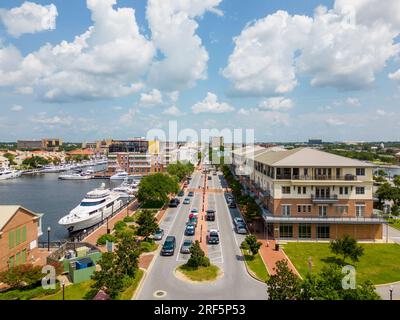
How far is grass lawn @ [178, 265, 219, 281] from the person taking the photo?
82.9ft

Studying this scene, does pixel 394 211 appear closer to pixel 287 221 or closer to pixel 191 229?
pixel 287 221

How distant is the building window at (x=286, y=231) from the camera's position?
122 ft

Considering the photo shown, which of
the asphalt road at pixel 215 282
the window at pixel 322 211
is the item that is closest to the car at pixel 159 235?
the asphalt road at pixel 215 282

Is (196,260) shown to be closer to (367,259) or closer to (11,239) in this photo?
(11,239)

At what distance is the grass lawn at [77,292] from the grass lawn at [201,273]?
288 inches

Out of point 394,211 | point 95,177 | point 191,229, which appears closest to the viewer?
point 191,229

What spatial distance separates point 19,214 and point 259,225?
28.1 meters

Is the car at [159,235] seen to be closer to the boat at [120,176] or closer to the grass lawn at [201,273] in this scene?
the grass lawn at [201,273]

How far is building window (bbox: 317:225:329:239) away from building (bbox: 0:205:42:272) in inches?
1188

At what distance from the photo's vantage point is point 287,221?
120ft

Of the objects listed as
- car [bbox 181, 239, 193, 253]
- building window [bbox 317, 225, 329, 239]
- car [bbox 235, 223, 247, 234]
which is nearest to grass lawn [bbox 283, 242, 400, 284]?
building window [bbox 317, 225, 329, 239]

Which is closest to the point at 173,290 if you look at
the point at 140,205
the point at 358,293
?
the point at 358,293

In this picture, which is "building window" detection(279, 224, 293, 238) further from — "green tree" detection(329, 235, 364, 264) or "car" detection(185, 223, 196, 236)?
"car" detection(185, 223, 196, 236)

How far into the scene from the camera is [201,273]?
26.2 m
